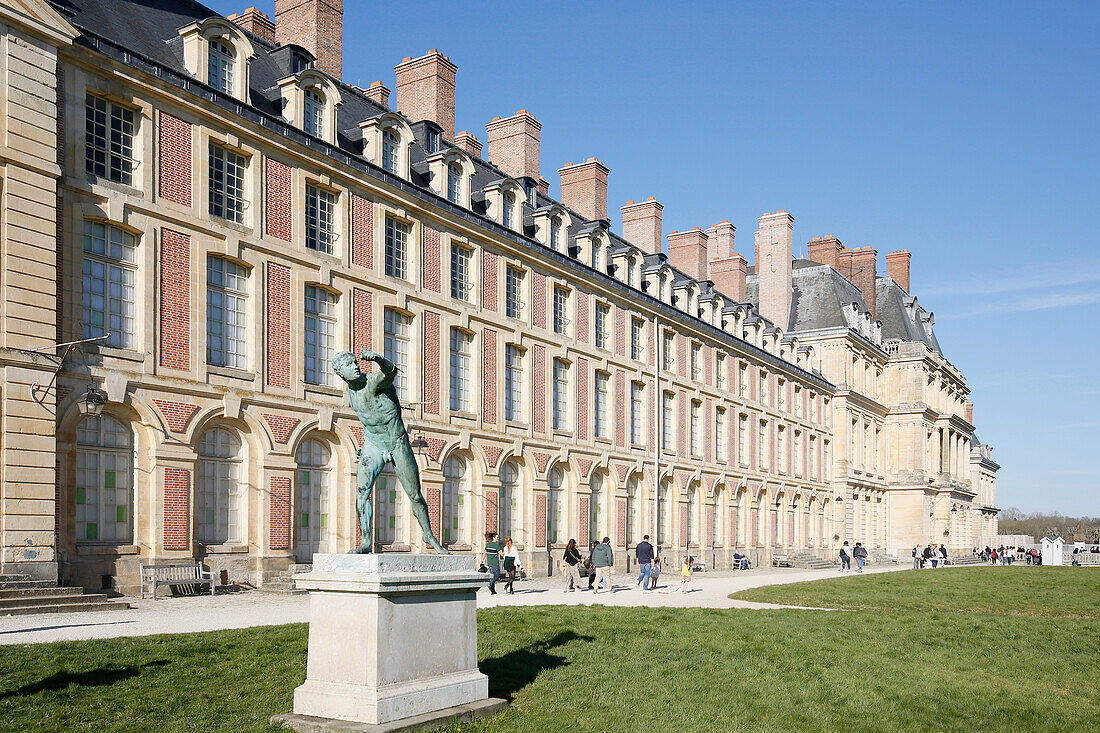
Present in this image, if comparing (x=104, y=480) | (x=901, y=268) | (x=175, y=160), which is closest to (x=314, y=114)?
(x=175, y=160)

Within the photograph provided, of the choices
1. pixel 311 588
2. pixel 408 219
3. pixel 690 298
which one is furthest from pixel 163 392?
Answer: pixel 690 298

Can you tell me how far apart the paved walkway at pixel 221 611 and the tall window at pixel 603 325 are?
1240 centimetres

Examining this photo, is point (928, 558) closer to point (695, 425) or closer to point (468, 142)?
point (695, 425)

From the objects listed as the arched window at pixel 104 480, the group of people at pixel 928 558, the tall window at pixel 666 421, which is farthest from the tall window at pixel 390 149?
the group of people at pixel 928 558

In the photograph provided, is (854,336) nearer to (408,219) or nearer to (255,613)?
(408,219)

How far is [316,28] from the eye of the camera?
30.0 metres

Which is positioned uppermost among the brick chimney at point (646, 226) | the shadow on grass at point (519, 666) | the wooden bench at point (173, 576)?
the brick chimney at point (646, 226)

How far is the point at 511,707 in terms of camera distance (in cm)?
998

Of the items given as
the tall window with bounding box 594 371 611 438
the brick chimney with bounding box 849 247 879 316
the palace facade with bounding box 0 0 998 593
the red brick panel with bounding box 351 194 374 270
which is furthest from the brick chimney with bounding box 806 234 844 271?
the red brick panel with bounding box 351 194 374 270

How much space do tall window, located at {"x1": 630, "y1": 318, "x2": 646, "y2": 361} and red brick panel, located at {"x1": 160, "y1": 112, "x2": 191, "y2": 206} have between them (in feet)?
72.6

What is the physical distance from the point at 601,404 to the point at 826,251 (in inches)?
1774

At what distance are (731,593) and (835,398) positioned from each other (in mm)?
42653

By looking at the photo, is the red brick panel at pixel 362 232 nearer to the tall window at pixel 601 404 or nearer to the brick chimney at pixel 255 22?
the brick chimney at pixel 255 22

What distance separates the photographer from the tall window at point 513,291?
33.5 meters
